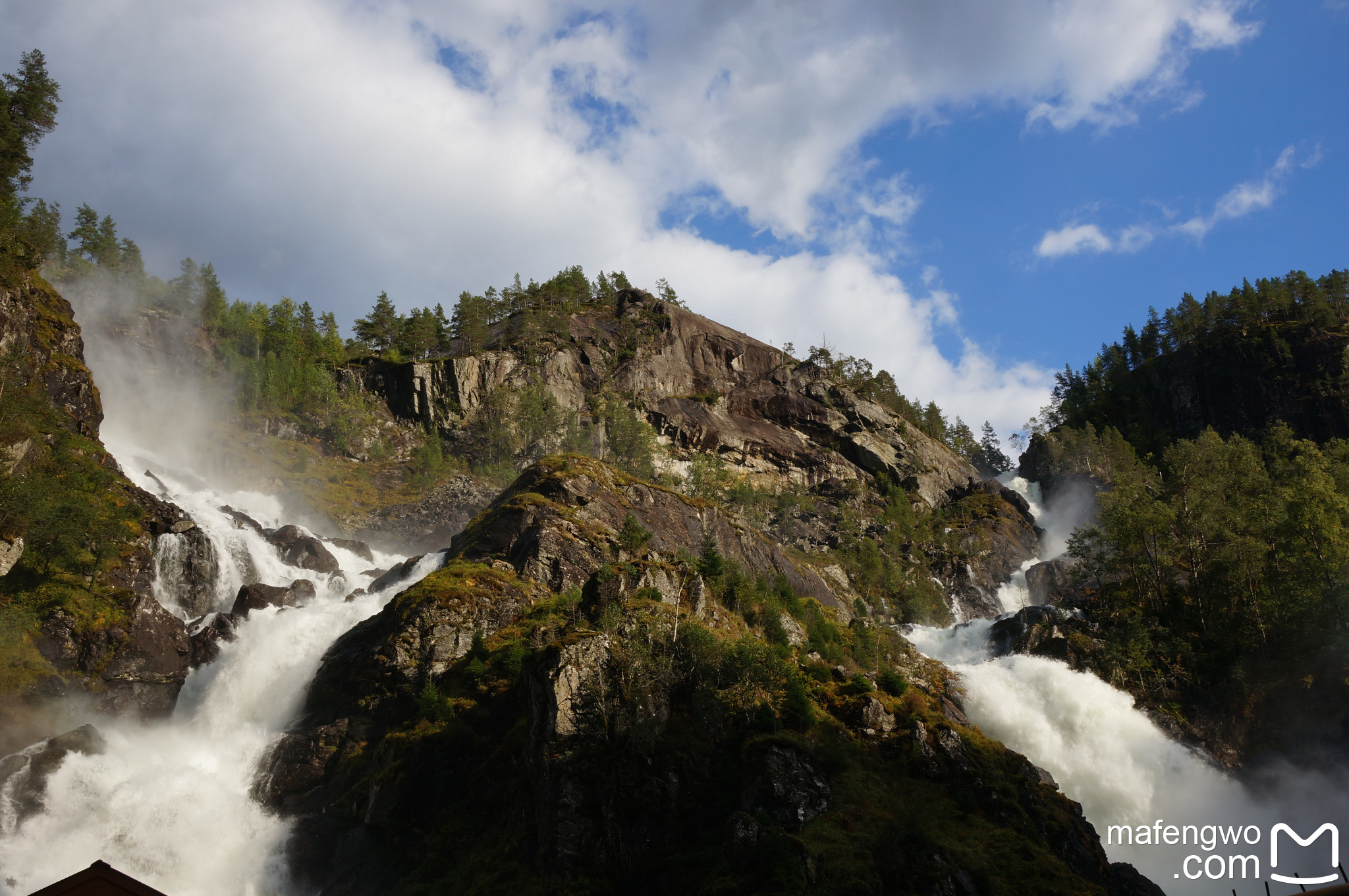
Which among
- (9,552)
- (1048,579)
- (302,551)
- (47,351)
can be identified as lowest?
(9,552)

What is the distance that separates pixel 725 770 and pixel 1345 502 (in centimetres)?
4434

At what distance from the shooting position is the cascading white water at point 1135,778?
33.8m

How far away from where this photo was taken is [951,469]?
110m

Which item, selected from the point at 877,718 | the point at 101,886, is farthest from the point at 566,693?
the point at 101,886

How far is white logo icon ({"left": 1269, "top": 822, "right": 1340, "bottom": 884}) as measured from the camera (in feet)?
103

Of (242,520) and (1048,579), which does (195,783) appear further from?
(1048,579)

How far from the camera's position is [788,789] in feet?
80.7

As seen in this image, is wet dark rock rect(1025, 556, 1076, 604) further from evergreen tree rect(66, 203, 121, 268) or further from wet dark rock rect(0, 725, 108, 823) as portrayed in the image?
evergreen tree rect(66, 203, 121, 268)

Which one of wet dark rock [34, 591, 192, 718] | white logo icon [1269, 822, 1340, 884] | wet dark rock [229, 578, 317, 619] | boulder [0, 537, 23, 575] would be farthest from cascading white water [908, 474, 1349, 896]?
boulder [0, 537, 23, 575]

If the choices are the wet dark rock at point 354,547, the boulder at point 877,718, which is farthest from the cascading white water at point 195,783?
the boulder at point 877,718

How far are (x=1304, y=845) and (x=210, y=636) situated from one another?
5771 cm

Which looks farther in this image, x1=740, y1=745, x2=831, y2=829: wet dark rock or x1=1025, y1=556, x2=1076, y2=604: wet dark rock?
x1=1025, y1=556, x2=1076, y2=604: wet dark rock

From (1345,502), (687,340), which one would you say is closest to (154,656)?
(1345,502)

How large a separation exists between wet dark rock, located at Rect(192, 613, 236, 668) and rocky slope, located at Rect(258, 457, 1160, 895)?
7.53 metres
